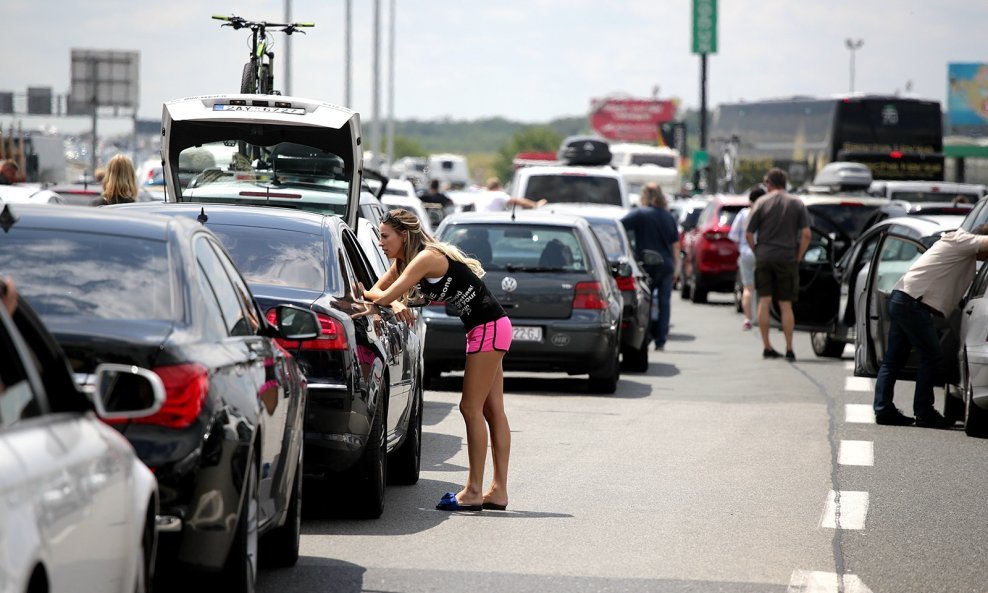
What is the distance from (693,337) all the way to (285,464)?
17490mm

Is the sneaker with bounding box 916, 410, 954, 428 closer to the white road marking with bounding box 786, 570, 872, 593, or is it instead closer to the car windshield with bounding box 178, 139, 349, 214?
the car windshield with bounding box 178, 139, 349, 214

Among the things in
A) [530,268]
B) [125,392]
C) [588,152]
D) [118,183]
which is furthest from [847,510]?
[588,152]

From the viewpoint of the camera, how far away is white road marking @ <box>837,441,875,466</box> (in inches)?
452

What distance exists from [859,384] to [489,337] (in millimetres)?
8262

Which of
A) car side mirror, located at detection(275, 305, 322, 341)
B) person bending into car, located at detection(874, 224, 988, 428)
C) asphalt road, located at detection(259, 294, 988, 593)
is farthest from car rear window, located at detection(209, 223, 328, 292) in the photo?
person bending into car, located at detection(874, 224, 988, 428)

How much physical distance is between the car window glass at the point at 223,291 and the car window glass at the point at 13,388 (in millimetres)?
2117

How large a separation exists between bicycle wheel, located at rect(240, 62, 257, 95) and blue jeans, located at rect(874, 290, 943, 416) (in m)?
7.07

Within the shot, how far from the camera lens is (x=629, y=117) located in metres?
153

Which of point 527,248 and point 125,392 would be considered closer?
point 125,392

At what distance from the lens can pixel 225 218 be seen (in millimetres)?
9289

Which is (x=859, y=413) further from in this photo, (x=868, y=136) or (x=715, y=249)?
(x=868, y=136)

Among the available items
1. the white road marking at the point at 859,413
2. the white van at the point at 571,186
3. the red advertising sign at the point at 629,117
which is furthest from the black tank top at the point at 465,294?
the red advertising sign at the point at 629,117

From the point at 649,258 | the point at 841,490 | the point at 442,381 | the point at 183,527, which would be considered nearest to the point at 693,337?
the point at 649,258

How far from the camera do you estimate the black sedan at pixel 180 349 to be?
5.64m
